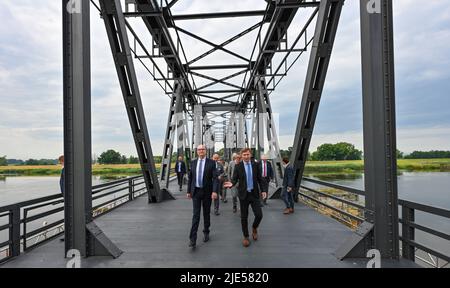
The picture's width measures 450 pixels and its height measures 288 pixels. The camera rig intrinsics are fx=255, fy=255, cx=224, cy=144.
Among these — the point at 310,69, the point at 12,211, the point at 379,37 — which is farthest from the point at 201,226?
the point at 379,37

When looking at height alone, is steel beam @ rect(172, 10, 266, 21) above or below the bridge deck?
above

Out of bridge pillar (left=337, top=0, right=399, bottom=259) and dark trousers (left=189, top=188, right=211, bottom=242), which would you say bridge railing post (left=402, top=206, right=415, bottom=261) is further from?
dark trousers (left=189, top=188, right=211, bottom=242)

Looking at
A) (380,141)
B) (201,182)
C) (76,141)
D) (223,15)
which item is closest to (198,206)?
(201,182)

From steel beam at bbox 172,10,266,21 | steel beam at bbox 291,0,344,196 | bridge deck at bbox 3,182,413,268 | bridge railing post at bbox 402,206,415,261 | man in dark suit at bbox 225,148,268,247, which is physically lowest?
bridge deck at bbox 3,182,413,268

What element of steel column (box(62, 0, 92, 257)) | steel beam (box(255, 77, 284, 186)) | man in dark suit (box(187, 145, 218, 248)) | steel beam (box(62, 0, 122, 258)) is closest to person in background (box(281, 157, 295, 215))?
steel beam (box(255, 77, 284, 186))

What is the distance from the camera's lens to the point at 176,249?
461 cm

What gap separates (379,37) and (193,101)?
625 inches

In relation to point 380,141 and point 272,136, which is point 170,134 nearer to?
point 272,136

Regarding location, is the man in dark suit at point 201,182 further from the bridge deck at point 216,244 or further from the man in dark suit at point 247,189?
the bridge deck at point 216,244

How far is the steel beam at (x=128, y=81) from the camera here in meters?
5.99

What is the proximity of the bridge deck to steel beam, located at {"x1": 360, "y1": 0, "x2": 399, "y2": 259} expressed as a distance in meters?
0.57

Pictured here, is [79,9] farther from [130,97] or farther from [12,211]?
[12,211]

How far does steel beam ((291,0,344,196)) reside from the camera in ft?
19.3

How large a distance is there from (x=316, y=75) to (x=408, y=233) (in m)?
4.01
